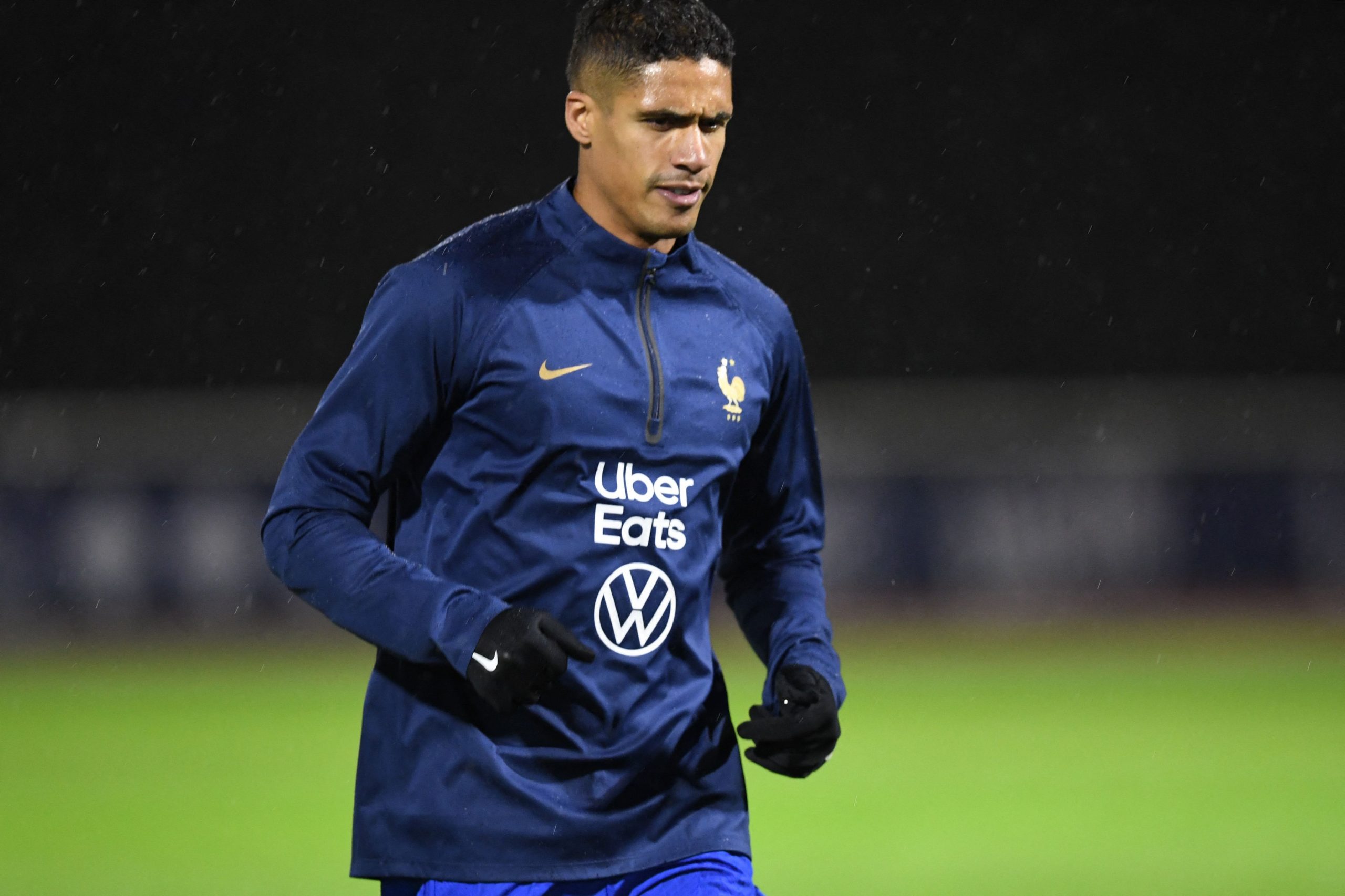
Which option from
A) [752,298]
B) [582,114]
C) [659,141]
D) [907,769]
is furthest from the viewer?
[907,769]

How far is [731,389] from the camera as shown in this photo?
2.99 metres

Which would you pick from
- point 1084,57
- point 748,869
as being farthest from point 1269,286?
point 748,869

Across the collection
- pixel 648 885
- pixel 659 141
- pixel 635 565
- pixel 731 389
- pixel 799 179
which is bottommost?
pixel 648 885

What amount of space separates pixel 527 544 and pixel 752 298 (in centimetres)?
68

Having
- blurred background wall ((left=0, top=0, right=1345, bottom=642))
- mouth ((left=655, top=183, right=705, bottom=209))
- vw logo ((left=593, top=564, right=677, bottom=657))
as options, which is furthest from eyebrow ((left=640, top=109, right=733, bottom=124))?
blurred background wall ((left=0, top=0, right=1345, bottom=642))

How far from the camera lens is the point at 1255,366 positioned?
64.1 ft

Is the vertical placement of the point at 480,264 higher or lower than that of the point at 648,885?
higher

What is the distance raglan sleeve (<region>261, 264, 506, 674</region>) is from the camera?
2.63 metres

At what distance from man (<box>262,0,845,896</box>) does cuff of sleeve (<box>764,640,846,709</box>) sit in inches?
0.5

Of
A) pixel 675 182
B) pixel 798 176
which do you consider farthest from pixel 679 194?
pixel 798 176

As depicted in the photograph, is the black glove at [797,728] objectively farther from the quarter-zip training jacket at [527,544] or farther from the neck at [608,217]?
the neck at [608,217]

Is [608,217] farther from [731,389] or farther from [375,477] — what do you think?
[375,477]

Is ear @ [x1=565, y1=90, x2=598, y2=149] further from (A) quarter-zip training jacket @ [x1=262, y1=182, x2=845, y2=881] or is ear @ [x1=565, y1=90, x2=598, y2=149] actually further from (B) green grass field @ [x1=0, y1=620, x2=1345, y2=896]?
(B) green grass field @ [x1=0, y1=620, x2=1345, y2=896]

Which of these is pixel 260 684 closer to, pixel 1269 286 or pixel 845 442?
pixel 845 442
